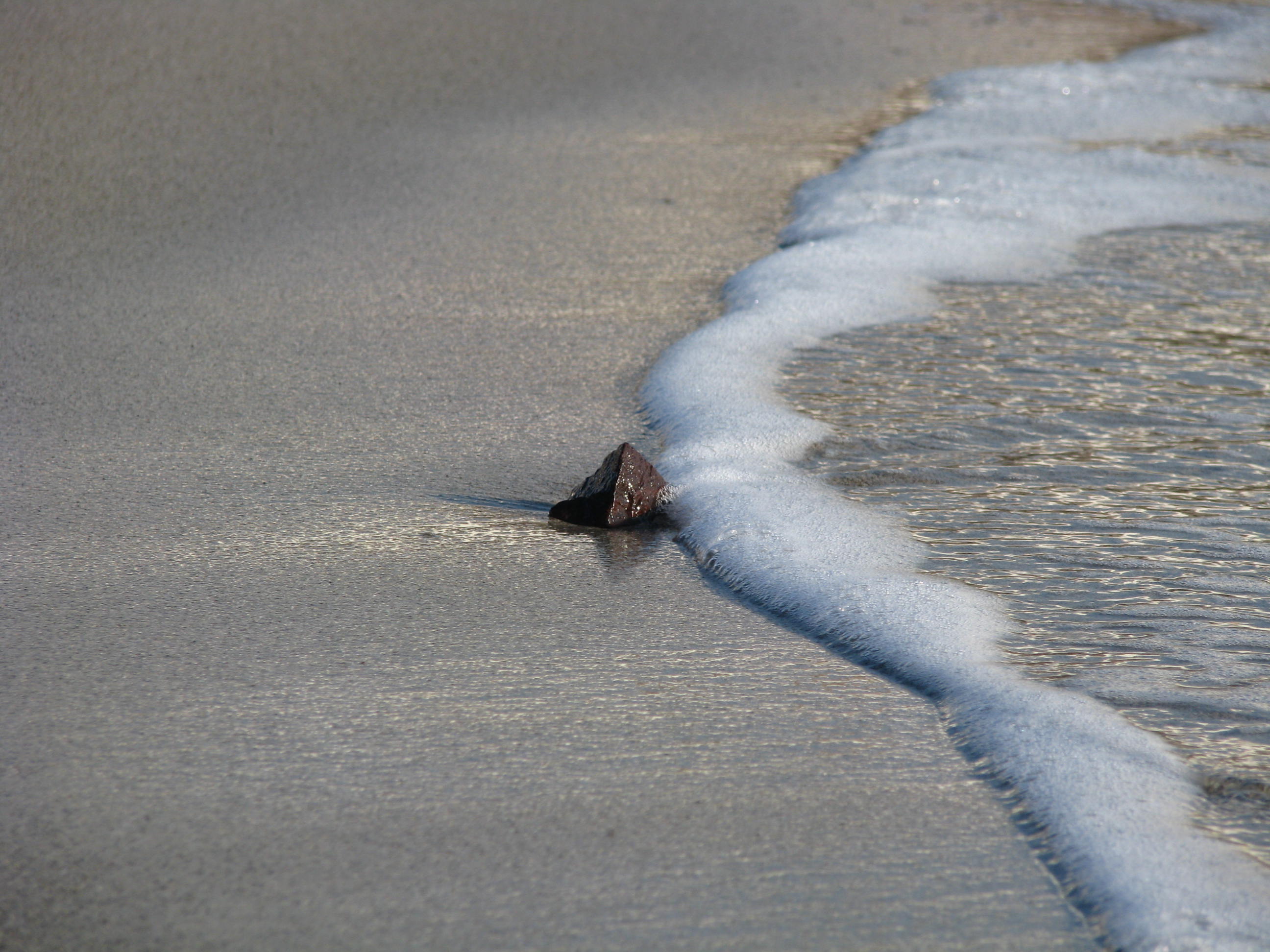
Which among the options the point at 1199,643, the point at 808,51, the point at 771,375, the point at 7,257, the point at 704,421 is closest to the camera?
the point at 1199,643

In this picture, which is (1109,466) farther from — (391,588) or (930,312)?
(391,588)

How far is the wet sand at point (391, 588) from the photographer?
4.51 feet

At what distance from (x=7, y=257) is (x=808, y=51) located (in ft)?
11.5

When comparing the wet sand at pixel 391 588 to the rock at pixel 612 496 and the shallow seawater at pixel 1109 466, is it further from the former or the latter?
the shallow seawater at pixel 1109 466

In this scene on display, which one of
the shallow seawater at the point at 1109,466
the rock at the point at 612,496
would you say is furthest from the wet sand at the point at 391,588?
the shallow seawater at the point at 1109,466

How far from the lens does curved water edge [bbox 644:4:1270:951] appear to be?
1.46 meters

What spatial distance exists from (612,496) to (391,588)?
0.44 m

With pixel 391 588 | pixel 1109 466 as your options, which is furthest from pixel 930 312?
pixel 391 588

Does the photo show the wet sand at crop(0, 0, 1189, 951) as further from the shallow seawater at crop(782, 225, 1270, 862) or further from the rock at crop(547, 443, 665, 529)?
the shallow seawater at crop(782, 225, 1270, 862)

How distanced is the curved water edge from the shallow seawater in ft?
0.21

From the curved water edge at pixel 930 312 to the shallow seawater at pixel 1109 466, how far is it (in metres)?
0.06

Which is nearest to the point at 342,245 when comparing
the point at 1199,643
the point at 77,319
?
the point at 77,319

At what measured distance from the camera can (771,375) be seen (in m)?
2.88

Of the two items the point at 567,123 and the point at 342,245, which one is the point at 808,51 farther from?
the point at 342,245
